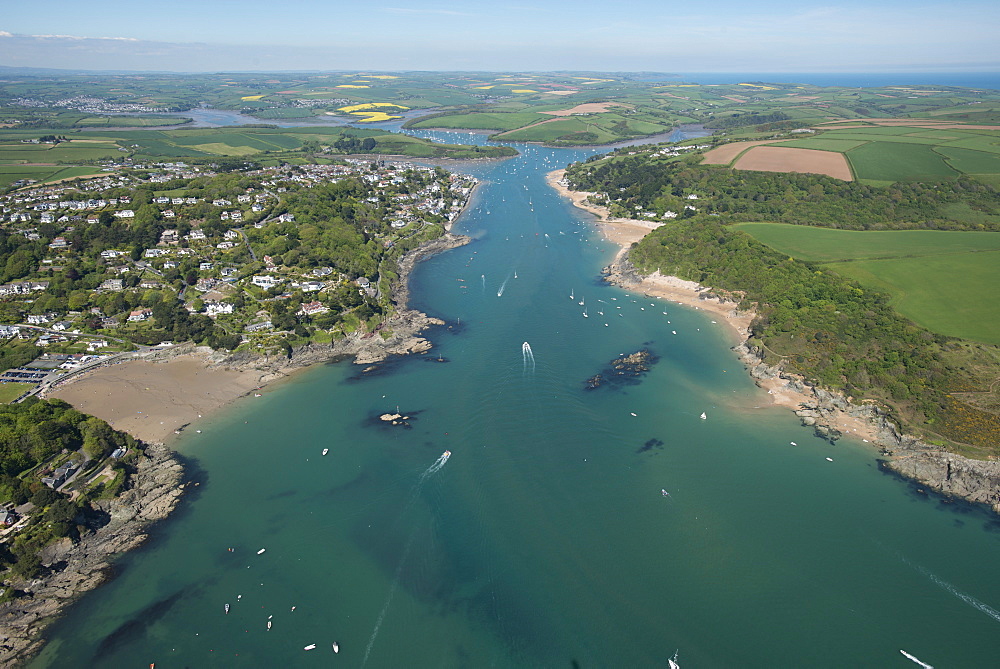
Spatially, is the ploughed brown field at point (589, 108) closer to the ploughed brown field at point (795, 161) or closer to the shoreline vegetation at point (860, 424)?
the ploughed brown field at point (795, 161)

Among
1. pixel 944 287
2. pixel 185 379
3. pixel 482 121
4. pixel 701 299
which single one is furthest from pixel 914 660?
pixel 482 121

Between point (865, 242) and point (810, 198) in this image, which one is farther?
point (810, 198)

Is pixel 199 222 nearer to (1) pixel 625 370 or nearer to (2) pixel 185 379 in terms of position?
(2) pixel 185 379

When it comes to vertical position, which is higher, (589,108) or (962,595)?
(589,108)

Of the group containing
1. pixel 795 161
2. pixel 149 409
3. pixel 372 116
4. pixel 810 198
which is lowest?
pixel 149 409

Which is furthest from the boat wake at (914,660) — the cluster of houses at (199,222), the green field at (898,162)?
the green field at (898,162)

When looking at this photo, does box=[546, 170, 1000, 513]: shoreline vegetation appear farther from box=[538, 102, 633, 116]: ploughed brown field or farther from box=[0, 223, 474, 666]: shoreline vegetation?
box=[538, 102, 633, 116]: ploughed brown field
